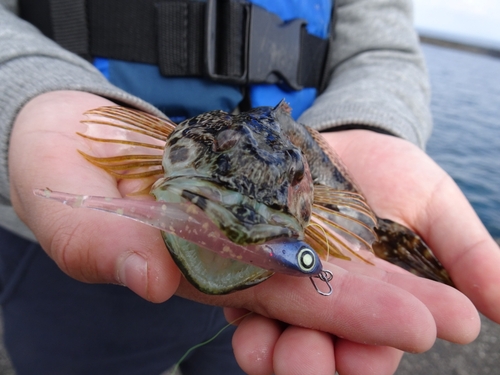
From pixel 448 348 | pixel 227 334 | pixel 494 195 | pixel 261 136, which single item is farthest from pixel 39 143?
pixel 494 195

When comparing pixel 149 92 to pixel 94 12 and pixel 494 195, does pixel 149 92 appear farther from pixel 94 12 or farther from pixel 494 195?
pixel 494 195

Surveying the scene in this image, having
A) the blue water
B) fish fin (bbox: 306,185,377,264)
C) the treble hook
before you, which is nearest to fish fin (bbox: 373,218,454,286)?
fish fin (bbox: 306,185,377,264)

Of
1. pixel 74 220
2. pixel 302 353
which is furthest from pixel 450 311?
pixel 74 220

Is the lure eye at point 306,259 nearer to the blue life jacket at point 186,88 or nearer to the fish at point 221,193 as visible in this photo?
the fish at point 221,193

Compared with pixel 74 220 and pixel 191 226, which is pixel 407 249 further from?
pixel 74 220

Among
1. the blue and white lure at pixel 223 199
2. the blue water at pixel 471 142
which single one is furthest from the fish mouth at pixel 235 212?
the blue water at pixel 471 142

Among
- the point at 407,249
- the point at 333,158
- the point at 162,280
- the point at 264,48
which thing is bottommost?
the point at 407,249
